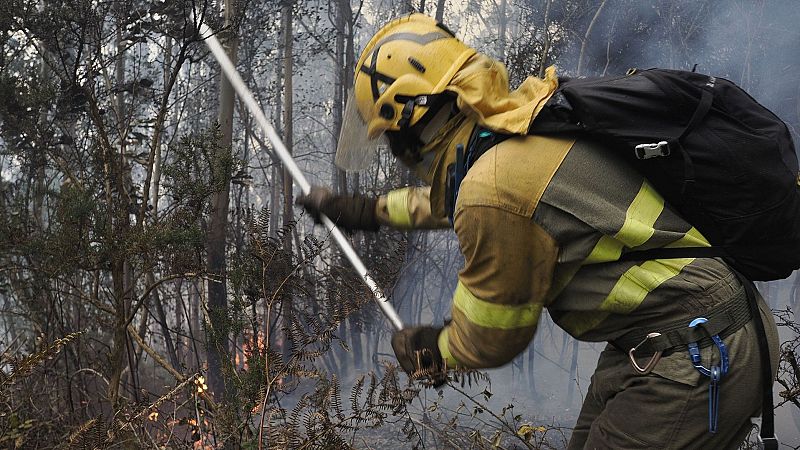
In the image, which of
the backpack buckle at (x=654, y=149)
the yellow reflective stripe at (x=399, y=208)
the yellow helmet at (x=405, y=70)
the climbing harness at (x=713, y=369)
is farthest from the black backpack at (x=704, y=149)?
the yellow reflective stripe at (x=399, y=208)

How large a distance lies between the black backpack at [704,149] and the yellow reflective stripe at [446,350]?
71cm

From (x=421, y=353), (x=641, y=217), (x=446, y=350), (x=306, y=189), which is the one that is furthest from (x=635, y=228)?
(x=306, y=189)

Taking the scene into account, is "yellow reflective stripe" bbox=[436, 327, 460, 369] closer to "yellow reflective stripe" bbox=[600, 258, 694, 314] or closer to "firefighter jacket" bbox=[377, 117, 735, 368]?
"firefighter jacket" bbox=[377, 117, 735, 368]

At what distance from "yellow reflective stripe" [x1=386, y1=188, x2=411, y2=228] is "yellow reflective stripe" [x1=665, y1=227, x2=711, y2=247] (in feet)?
4.07

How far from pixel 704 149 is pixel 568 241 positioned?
0.48 metres

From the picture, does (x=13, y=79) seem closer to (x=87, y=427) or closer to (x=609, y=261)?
(x=87, y=427)

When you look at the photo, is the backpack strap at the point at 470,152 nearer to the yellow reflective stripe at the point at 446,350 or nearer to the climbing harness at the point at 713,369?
the yellow reflective stripe at the point at 446,350

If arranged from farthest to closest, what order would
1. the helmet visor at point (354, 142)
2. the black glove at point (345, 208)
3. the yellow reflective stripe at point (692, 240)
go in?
the black glove at point (345, 208), the helmet visor at point (354, 142), the yellow reflective stripe at point (692, 240)

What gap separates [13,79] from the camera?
4.71 meters

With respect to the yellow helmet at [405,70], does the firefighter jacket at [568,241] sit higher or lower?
lower

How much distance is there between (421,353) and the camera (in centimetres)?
235

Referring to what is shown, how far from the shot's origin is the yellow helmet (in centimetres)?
235

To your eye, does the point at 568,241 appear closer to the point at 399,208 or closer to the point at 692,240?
the point at 692,240

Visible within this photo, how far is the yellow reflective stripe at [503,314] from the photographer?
2023mm
